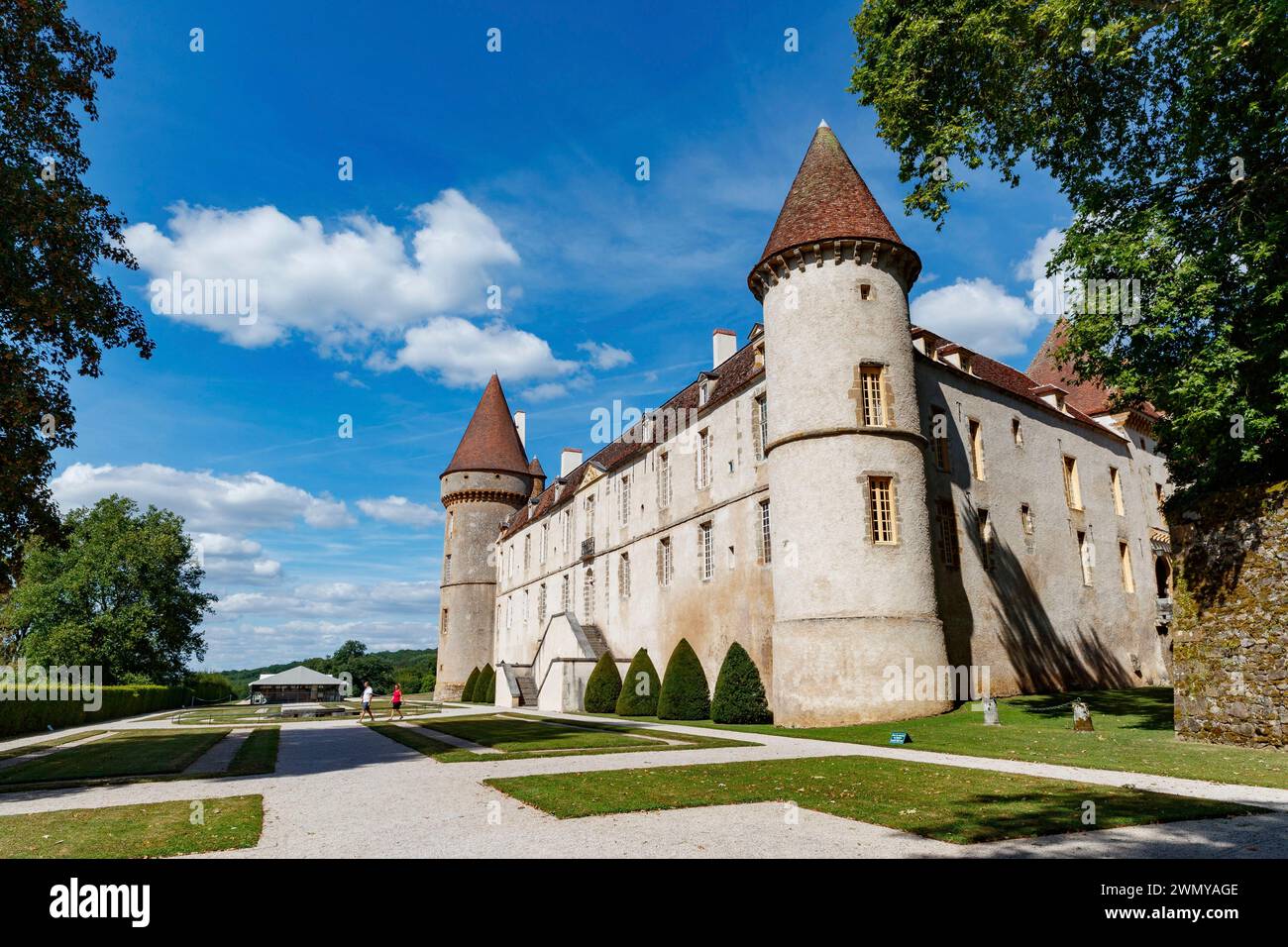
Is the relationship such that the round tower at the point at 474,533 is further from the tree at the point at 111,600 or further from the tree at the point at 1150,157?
the tree at the point at 1150,157

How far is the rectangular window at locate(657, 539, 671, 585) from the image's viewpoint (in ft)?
103

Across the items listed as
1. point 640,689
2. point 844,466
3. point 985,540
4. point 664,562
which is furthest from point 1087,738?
point 664,562

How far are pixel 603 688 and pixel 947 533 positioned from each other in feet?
49.8

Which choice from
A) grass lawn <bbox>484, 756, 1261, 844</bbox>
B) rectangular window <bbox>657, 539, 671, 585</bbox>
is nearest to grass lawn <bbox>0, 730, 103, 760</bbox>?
grass lawn <bbox>484, 756, 1261, 844</bbox>

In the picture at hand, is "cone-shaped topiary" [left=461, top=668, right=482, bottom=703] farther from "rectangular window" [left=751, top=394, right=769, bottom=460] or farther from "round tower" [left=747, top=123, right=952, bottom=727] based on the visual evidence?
"round tower" [left=747, top=123, right=952, bottom=727]

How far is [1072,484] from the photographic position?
1220 inches

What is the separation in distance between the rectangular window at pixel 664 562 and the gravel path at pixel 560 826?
61.3ft

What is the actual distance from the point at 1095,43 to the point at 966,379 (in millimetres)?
14468

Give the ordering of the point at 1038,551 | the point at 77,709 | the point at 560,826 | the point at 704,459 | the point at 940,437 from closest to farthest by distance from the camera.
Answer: the point at 560,826
the point at 940,437
the point at 1038,551
the point at 704,459
the point at 77,709

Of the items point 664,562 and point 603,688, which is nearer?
point 603,688

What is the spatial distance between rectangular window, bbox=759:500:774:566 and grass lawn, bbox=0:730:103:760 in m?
20.7

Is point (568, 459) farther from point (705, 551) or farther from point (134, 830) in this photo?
point (134, 830)
